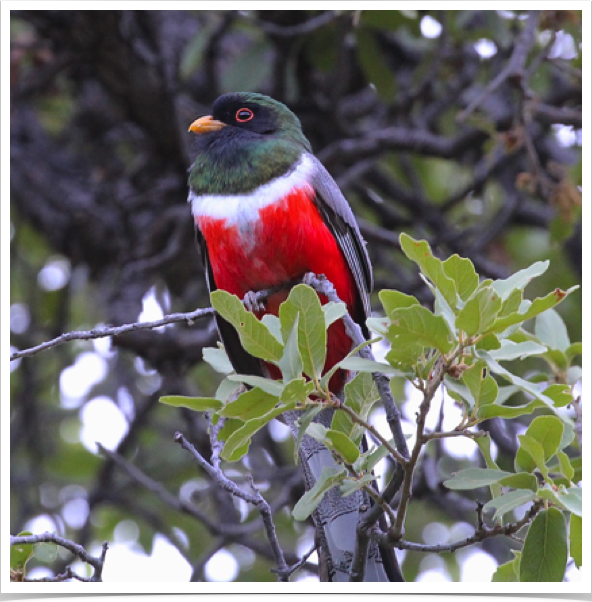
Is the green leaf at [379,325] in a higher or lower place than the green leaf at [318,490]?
higher

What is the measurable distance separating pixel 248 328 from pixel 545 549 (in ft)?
3.11

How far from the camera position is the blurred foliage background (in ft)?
15.9

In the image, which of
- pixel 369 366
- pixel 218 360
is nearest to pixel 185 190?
pixel 218 360

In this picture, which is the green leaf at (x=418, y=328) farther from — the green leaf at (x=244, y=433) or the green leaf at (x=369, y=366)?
the green leaf at (x=244, y=433)

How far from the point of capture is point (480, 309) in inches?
79.4

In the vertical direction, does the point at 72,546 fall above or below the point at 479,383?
below

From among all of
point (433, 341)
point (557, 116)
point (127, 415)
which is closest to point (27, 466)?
point (127, 415)

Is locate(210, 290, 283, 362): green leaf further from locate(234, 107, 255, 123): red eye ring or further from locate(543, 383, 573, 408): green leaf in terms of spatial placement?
locate(234, 107, 255, 123): red eye ring

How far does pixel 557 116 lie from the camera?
490cm

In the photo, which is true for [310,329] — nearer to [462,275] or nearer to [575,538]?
[462,275]

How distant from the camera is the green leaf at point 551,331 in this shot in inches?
128

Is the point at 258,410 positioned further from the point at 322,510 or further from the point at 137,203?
the point at 137,203

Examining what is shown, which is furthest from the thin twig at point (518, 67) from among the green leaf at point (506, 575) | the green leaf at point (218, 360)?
the green leaf at point (506, 575)

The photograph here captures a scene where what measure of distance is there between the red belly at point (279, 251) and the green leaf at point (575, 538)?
1421mm
